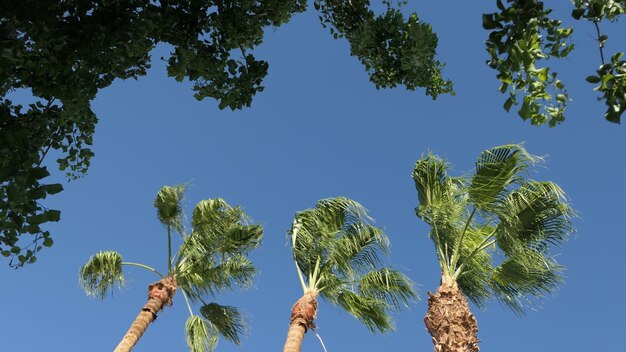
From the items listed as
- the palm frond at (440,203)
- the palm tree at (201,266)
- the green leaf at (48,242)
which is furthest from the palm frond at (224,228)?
the green leaf at (48,242)

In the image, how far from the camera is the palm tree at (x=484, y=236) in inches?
379

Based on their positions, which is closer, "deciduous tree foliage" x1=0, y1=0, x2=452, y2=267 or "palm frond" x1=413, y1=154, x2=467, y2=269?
"deciduous tree foliage" x1=0, y1=0, x2=452, y2=267

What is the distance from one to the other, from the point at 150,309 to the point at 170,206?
102 inches

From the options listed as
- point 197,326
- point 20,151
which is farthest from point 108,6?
point 197,326

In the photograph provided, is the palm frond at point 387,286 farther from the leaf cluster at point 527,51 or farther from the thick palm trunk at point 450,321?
the leaf cluster at point 527,51

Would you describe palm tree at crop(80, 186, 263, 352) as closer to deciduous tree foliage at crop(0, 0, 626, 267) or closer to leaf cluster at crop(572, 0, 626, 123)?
deciduous tree foliage at crop(0, 0, 626, 267)

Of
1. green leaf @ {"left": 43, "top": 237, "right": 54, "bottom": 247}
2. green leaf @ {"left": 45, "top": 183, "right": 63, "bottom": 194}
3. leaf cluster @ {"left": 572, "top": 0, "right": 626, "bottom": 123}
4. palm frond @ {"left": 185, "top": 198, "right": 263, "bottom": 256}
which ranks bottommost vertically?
leaf cluster @ {"left": 572, "top": 0, "right": 626, "bottom": 123}

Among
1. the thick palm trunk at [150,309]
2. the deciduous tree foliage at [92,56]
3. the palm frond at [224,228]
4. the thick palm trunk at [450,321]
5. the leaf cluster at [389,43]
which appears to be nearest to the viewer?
the deciduous tree foliage at [92,56]

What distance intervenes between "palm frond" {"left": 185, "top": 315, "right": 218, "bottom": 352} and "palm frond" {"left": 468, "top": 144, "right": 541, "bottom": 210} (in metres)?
7.67

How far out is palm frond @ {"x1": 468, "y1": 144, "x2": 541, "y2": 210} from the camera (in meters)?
9.72

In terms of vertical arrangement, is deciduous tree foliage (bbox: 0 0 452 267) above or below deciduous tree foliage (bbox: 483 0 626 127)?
above

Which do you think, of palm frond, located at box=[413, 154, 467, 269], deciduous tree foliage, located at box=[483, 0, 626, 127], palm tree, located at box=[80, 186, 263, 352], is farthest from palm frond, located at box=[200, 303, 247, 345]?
deciduous tree foliage, located at box=[483, 0, 626, 127]

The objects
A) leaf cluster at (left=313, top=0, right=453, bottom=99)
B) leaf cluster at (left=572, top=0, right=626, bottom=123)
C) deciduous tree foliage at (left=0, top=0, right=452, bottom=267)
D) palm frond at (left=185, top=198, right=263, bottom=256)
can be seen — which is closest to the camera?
leaf cluster at (left=572, top=0, right=626, bottom=123)

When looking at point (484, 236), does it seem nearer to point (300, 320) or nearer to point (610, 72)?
point (300, 320)
